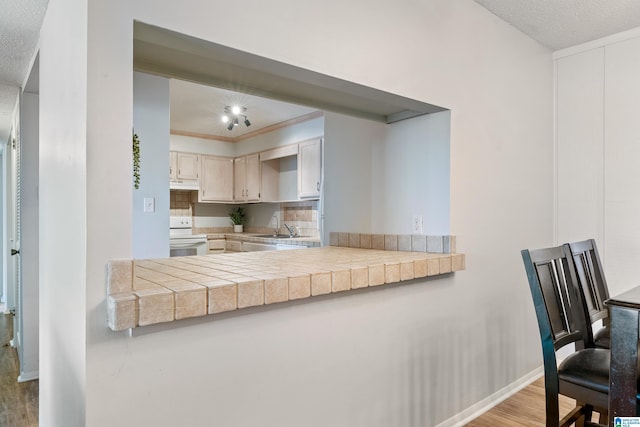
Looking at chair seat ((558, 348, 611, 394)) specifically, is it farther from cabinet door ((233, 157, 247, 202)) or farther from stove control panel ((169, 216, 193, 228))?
stove control panel ((169, 216, 193, 228))

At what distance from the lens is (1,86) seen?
126 inches

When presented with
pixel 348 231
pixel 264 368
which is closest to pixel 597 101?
pixel 348 231

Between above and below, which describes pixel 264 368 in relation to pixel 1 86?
below

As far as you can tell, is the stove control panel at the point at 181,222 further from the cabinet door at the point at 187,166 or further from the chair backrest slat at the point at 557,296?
the chair backrest slat at the point at 557,296

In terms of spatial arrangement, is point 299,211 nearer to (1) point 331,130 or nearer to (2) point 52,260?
(1) point 331,130

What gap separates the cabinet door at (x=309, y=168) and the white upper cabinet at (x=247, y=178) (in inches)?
43.2

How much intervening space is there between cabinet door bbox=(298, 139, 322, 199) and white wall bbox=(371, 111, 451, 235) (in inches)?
78.8

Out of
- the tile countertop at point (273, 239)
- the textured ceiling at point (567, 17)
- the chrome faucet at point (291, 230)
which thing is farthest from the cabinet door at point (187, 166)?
the textured ceiling at point (567, 17)

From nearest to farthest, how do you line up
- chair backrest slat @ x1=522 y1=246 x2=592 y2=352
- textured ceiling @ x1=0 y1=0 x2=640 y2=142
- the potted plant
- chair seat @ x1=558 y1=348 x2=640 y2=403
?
chair seat @ x1=558 y1=348 x2=640 y2=403, chair backrest slat @ x1=522 y1=246 x2=592 y2=352, textured ceiling @ x1=0 y1=0 x2=640 y2=142, the potted plant

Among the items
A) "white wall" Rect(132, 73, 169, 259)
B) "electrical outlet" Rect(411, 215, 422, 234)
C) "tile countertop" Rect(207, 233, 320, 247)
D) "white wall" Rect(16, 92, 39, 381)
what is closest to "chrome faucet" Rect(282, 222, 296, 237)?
"tile countertop" Rect(207, 233, 320, 247)

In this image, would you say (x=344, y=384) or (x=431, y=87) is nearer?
(x=344, y=384)

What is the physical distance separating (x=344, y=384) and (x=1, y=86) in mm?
3650

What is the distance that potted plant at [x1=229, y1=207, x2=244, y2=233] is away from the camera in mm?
6399

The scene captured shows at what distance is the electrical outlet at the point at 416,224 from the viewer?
230 centimetres
